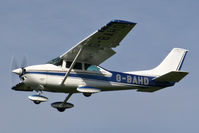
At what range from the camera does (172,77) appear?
22.3m

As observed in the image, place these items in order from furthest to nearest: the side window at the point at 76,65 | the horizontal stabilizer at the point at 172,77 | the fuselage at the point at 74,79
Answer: the horizontal stabilizer at the point at 172,77
the side window at the point at 76,65
the fuselage at the point at 74,79

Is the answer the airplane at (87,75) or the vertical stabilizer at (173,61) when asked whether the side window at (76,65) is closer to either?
the airplane at (87,75)

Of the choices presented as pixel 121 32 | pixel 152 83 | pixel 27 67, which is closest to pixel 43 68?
pixel 27 67

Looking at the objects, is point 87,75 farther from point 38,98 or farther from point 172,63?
point 172,63

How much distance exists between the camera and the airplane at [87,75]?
2044 cm

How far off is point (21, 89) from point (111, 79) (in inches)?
171

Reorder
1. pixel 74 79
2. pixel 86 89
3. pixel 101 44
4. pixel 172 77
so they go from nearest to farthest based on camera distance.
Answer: pixel 101 44
pixel 86 89
pixel 74 79
pixel 172 77

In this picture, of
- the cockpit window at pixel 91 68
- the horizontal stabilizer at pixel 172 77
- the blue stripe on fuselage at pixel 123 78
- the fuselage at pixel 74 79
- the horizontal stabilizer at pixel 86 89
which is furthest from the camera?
the horizontal stabilizer at pixel 172 77

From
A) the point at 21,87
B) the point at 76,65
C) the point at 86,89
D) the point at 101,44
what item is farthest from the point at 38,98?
the point at 101,44

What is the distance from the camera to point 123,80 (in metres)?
22.3

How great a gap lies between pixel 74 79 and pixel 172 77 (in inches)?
180

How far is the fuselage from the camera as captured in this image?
2077 centimetres

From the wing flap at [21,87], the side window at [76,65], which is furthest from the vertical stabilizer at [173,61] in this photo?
the wing flap at [21,87]

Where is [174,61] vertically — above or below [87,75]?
above
